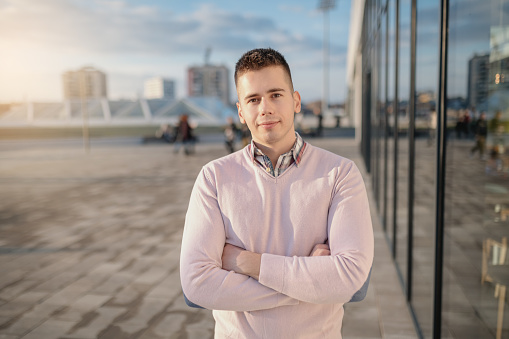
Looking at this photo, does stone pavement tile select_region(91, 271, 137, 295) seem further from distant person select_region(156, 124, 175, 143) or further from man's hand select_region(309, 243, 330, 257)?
distant person select_region(156, 124, 175, 143)

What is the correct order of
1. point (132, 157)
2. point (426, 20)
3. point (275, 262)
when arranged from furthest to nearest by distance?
point (132, 157) → point (426, 20) → point (275, 262)

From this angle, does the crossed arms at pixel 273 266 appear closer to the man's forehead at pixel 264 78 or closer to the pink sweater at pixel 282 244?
the pink sweater at pixel 282 244

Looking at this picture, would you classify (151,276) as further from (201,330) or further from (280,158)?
(280,158)

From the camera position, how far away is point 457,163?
2.62 m

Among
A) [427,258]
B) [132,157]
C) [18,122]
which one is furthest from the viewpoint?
[18,122]

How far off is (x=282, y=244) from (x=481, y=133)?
119 cm

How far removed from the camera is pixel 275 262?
1481 mm

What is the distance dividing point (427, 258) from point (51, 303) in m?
3.39

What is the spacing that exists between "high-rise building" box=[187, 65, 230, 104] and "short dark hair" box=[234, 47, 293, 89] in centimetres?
18374

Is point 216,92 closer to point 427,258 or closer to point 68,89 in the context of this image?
point 68,89

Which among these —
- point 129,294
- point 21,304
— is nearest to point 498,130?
point 129,294

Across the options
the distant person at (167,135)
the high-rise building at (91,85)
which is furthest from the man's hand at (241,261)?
the high-rise building at (91,85)

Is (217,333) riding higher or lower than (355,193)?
lower

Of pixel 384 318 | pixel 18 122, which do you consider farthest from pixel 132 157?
pixel 18 122
